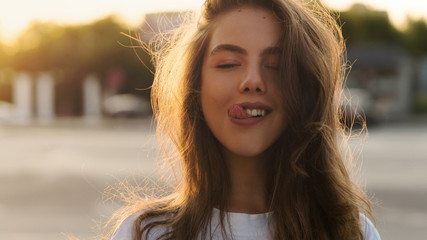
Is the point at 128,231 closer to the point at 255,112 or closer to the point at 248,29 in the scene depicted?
the point at 255,112

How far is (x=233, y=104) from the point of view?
1613mm

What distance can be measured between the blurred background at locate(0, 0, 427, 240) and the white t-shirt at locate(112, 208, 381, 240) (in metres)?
0.86

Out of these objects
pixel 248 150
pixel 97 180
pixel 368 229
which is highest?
pixel 248 150

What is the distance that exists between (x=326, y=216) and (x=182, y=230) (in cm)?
43

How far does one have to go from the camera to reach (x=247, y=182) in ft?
5.78

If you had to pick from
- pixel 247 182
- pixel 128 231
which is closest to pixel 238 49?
pixel 247 182

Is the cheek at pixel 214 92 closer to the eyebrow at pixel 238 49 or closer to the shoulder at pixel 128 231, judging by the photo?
the eyebrow at pixel 238 49

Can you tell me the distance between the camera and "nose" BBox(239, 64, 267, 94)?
5.25 feet

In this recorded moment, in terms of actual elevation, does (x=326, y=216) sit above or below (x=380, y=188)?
above

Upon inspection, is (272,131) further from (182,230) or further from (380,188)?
(380,188)

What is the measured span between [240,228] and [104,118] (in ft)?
108

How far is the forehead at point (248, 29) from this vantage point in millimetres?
1641

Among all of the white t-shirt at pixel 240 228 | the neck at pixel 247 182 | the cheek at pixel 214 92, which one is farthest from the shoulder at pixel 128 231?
the cheek at pixel 214 92

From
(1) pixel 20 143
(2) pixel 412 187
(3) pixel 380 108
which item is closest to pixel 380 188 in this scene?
(2) pixel 412 187
